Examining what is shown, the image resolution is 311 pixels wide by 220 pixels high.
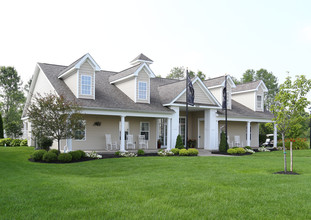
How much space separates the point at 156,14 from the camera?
1541 centimetres

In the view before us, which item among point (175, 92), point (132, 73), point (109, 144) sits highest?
point (132, 73)

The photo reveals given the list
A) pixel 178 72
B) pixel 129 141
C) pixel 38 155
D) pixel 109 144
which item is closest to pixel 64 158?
pixel 38 155

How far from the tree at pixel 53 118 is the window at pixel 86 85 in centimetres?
331

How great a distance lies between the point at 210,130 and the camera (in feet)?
74.0

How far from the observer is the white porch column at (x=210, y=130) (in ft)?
73.8

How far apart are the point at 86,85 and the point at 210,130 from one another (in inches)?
395

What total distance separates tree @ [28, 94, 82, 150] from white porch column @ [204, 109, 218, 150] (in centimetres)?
1102

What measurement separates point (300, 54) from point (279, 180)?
1491 cm

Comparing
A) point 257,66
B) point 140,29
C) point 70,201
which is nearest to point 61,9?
point 140,29

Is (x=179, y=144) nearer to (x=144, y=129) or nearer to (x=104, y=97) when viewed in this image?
(x=144, y=129)

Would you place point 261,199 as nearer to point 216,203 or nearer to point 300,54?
point 216,203

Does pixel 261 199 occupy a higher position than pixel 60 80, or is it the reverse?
pixel 60 80

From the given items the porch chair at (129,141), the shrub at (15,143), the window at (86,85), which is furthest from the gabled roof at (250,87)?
the shrub at (15,143)

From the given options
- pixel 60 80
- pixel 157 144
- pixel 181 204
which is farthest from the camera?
pixel 157 144
